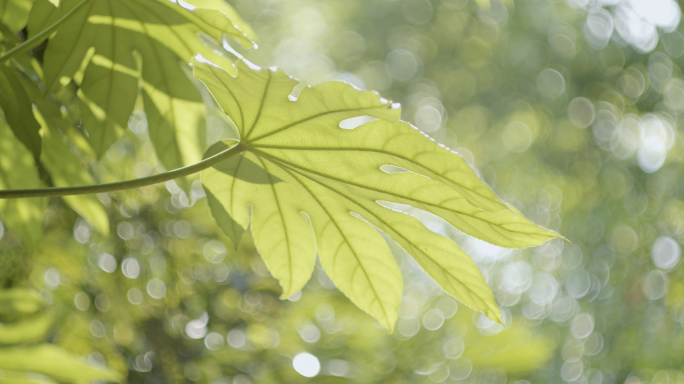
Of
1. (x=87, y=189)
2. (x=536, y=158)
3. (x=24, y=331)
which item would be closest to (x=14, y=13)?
(x=87, y=189)

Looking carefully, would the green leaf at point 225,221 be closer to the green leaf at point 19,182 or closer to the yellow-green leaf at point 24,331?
the green leaf at point 19,182

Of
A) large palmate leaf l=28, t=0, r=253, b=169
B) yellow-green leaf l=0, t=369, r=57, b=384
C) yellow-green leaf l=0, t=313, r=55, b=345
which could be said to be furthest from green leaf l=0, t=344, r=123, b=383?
large palmate leaf l=28, t=0, r=253, b=169

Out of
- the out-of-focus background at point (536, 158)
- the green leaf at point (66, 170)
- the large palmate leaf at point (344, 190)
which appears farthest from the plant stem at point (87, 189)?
the out-of-focus background at point (536, 158)

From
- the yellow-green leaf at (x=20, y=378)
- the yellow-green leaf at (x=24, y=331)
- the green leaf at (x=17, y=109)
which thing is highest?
the green leaf at (x=17, y=109)

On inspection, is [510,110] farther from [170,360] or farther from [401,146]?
[401,146]

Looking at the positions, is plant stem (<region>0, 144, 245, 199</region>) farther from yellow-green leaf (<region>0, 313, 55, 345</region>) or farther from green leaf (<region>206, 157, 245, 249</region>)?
yellow-green leaf (<region>0, 313, 55, 345</region>)

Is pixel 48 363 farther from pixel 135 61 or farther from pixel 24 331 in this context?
pixel 135 61
